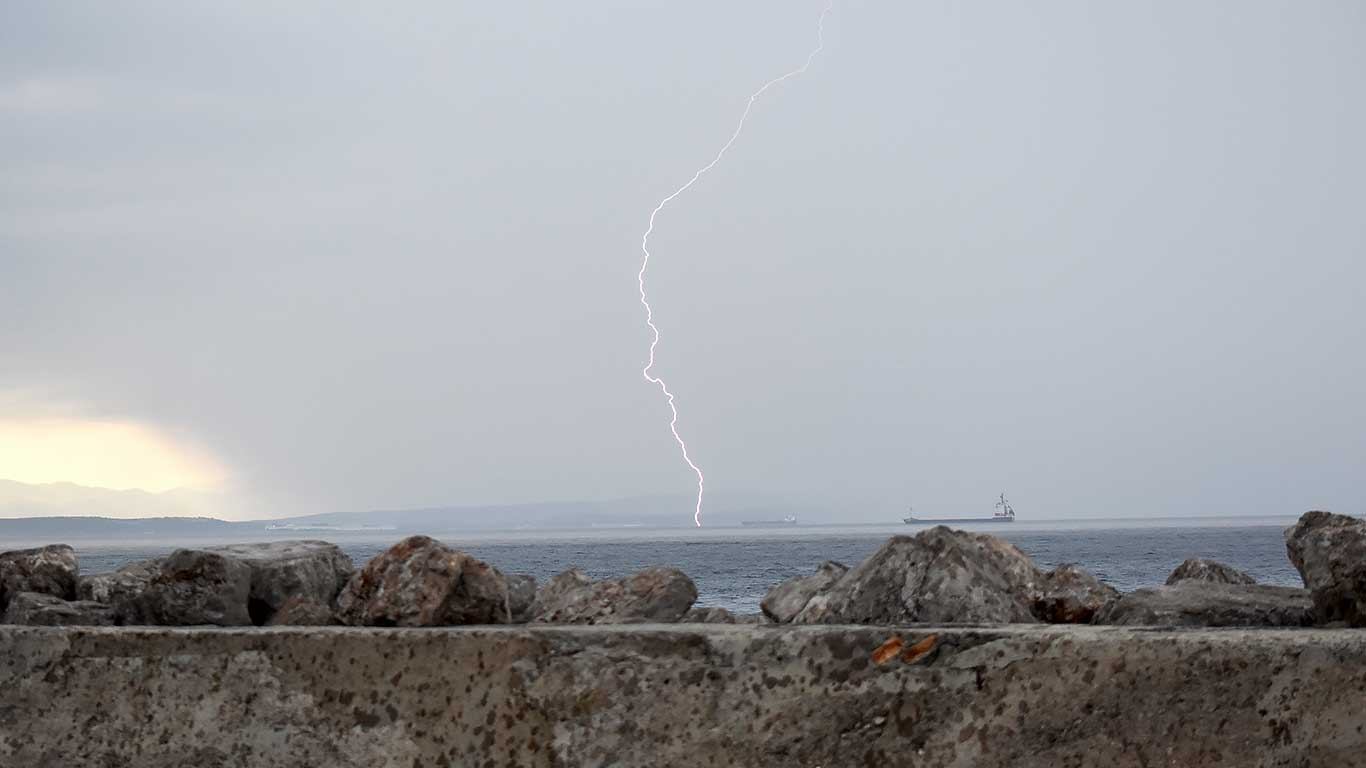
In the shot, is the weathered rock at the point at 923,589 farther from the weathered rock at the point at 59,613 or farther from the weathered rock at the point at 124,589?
the weathered rock at the point at 59,613

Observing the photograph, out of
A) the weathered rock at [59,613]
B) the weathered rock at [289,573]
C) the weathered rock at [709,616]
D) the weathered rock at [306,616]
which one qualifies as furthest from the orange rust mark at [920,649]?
the weathered rock at [59,613]

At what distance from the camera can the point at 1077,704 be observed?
2371 millimetres

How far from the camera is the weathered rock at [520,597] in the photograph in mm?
3832

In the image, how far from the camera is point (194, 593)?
3.35 meters

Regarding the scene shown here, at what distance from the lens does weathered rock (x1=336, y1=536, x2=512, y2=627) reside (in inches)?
120

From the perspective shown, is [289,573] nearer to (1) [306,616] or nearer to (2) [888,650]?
(1) [306,616]

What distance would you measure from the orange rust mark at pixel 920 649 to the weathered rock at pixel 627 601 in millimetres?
1215

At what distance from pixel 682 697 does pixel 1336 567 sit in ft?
4.52

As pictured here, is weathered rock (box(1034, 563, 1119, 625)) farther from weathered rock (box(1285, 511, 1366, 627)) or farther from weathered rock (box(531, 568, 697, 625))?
weathered rock (box(531, 568, 697, 625))

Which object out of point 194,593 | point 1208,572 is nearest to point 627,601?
point 194,593

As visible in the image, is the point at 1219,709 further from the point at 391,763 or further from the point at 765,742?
the point at 391,763

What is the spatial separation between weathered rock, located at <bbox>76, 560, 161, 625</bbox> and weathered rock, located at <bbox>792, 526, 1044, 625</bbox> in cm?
173

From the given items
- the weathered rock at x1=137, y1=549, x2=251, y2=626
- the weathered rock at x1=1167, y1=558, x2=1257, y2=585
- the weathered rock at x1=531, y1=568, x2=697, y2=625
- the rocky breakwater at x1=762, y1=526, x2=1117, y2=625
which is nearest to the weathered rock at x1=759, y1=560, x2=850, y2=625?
the rocky breakwater at x1=762, y1=526, x2=1117, y2=625

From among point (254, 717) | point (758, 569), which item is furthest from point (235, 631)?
point (758, 569)
